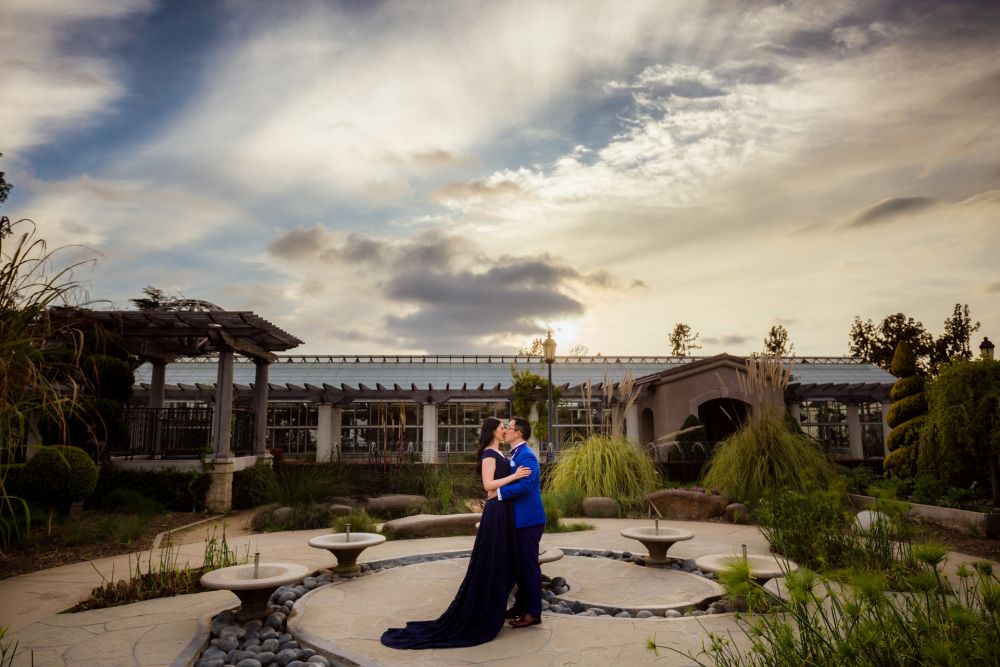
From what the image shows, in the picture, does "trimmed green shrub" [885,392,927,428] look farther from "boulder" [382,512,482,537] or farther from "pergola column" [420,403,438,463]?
"pergola column" [420,403,438,463]

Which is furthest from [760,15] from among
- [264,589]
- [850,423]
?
[850,423]

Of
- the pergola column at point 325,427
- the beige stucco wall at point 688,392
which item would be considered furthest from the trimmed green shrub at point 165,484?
the beige stucco wall at point 688,392

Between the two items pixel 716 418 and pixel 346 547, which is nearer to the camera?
pixel 346 547

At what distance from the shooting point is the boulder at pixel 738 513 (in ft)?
33.8

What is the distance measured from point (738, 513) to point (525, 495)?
6.57 meters

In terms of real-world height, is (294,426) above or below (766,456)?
above

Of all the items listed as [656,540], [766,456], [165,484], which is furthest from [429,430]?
[656,540]

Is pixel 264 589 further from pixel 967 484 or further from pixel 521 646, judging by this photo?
pixel 967 484

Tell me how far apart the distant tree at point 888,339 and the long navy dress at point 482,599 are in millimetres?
31496

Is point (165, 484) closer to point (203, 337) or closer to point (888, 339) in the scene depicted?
point (203, 337)

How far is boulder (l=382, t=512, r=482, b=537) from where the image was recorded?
30.7 ft

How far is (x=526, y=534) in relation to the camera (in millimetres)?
5168

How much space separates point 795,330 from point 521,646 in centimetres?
3234

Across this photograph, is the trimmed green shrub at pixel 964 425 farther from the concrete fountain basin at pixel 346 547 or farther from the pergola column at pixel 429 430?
the pergola column at pixel 429 430
